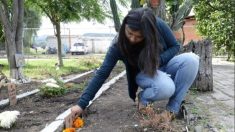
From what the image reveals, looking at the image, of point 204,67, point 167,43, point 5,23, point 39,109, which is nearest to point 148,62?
point 167,43

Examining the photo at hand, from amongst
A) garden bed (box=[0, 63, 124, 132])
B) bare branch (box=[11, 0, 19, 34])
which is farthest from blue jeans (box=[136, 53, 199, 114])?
bare branch (box=[11, 0, 19, 34])

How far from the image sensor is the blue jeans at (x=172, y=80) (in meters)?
3.07

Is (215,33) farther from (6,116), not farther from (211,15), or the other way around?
(6,116)

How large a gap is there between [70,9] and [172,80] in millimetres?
10870

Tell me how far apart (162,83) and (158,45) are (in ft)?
1.12

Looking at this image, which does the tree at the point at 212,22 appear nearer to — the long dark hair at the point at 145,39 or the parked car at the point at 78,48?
the long dark hair at the point at 145,39

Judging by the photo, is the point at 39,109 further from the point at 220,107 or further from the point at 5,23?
the point at 5,23

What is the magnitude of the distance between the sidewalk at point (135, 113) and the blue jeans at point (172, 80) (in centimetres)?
24

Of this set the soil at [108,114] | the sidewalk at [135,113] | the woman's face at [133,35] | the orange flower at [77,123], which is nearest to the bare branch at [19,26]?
the soil at [108,114]

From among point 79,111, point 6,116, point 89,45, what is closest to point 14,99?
point 6,116

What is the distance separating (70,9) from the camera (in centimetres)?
1366

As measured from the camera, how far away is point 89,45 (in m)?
32.5

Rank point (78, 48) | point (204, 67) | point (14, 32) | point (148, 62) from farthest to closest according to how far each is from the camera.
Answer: point (78, 48), point (14, 32), point (204, 67), point (148, 62)

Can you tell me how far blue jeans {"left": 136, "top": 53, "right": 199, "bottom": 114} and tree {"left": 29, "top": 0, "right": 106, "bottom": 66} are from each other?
1013cm
